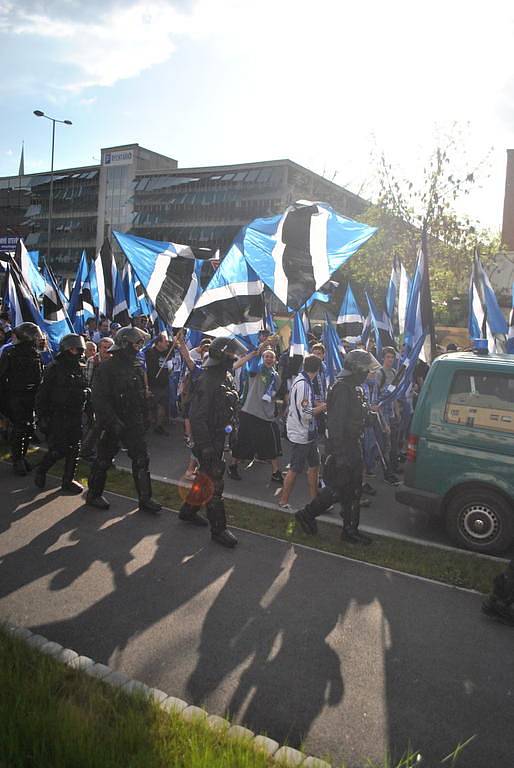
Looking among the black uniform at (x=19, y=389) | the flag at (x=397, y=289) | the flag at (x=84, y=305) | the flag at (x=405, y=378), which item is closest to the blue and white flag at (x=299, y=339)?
the flag at (x=405, y=378)

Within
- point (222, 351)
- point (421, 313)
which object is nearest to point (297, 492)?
point (222, 351)

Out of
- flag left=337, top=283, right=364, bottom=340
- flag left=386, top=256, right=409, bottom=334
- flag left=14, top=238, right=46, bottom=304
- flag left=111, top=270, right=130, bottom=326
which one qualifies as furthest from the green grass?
flag left=337, top=283, right=364, bottom=340

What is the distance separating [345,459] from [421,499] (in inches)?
41.3

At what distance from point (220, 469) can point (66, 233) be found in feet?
272

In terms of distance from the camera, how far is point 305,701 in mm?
3262

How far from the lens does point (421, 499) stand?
6082mm

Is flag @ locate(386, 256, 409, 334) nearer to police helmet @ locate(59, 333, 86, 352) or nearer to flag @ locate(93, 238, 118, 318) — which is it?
flag @ locate(93, 238, 118, 318)

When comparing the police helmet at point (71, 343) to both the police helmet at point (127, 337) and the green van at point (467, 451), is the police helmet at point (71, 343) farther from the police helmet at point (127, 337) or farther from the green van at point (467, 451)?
the green van at point (467, 451)

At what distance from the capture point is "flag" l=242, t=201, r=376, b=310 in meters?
7.95

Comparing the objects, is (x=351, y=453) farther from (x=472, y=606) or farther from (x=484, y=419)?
(x=472, y=606)

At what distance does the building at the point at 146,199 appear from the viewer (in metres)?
61.6

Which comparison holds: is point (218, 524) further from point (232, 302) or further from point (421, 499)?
point (232, 302)

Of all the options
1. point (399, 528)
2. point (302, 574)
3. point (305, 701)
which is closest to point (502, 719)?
point (305, 701)

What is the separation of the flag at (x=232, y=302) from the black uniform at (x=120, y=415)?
209 cm
